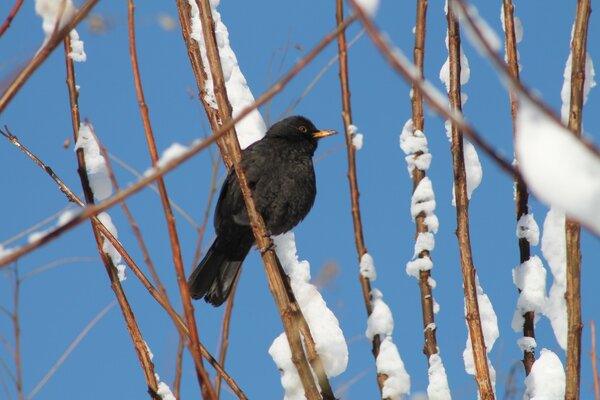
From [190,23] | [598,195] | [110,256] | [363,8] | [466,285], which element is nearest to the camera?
[598,195]

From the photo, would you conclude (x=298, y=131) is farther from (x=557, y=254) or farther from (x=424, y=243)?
(x=557, y=254)

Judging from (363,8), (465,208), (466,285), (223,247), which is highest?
(223,247)

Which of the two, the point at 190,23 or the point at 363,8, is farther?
the point at 190,23

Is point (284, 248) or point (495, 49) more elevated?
point (284, 248)

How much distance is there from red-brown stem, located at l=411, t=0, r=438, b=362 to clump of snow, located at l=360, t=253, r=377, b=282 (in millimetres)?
232

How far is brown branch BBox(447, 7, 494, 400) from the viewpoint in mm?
1979

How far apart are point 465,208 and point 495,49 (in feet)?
4.73

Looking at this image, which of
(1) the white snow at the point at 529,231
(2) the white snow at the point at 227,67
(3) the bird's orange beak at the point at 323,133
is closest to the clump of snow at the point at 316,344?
(1) the white snow at the point at 529,231

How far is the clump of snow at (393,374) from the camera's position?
6.65 ft

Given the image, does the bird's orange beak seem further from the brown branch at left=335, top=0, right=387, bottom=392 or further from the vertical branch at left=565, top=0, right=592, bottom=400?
the vertical branch at left=565, top=0, right=592, bottom=400

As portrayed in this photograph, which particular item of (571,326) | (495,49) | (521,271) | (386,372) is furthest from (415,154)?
(495,49)

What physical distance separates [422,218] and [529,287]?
377 millimetres

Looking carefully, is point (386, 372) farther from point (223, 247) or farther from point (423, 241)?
point (223, 247)

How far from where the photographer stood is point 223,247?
16.7 ft
